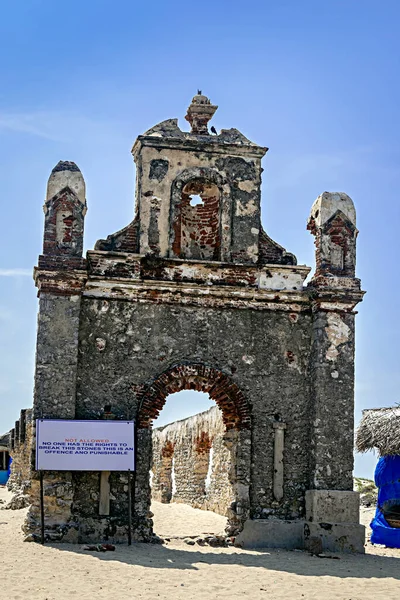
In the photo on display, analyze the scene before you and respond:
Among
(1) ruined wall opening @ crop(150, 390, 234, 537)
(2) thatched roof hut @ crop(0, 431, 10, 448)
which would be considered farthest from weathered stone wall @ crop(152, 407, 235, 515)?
(2) thatched roof hut @ crop(0, 431, 10, 448)

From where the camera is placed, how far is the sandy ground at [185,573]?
11.0 meters

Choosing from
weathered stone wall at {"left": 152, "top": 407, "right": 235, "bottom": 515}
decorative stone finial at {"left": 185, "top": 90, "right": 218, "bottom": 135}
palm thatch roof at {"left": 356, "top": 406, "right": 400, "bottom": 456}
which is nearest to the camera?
palm thatch roof at {"left": 356, "top": 406, "right": 400, "bottom": 456}

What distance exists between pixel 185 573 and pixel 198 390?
13.8 ft

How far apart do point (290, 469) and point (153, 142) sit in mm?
6175

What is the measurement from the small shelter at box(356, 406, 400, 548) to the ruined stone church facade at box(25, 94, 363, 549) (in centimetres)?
Answer: 111

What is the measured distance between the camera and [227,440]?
53.0ft

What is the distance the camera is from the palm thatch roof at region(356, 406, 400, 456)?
16531mm

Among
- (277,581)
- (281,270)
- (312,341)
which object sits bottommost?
(277,581)

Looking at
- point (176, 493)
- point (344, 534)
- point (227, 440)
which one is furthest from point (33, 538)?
point (176, 493)

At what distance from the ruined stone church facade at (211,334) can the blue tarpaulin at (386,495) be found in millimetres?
1436

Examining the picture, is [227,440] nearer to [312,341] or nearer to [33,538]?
[312,341]

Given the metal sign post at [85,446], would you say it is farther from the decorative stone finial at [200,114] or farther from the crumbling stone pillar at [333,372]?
the decorative stone finial at [200,114]

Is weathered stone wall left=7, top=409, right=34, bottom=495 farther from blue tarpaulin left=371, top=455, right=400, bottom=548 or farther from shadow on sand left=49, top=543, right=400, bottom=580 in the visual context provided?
shadow on sand left=49, top=543, right=400, bottom=580

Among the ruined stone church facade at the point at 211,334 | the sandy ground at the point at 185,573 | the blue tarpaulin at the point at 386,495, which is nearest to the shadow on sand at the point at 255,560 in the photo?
the sandy ground at the point at 185,573
